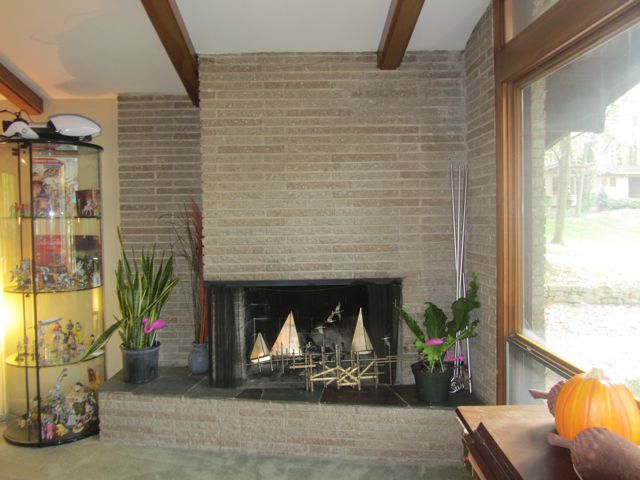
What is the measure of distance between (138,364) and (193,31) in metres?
2.44

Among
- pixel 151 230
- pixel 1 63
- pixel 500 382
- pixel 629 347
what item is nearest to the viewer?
pixel 629 347

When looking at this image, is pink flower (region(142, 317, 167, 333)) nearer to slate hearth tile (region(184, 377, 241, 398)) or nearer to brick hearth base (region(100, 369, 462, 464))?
brick hearth base (region(100, 369, 462, 464))

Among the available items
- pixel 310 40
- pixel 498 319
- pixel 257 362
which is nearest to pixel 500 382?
pixel 498 319

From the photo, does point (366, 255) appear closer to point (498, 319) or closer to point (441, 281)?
point (441, 281)

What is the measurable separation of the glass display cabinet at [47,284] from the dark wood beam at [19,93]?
56 cm

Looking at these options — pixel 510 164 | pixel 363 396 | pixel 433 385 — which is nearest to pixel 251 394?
pixel 363 396

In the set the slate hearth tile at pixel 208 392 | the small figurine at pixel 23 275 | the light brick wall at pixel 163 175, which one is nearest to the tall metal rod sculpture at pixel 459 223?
the slate hearth tile at pixel 208 392

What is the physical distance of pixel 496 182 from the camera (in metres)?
3.00

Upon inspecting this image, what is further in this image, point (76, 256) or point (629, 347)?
point (76, 256)

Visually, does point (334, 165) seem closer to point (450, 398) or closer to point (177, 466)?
point (450, 398)

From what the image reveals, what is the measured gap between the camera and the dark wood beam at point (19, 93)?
147 inches

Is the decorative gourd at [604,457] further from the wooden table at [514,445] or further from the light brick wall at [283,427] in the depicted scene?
the light brick wall at [283,427]

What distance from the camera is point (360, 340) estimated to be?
3600 mm

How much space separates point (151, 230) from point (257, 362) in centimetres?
149
